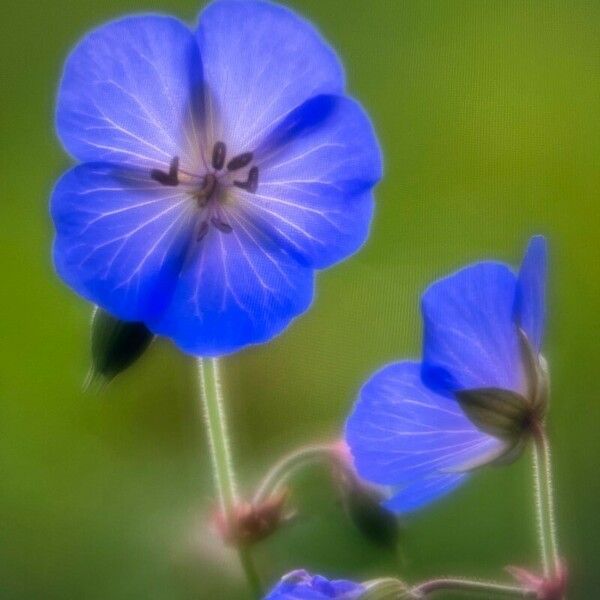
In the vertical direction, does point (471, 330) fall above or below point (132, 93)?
below

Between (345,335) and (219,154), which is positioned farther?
(345,335)

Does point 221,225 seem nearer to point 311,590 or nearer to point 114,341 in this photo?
point 114,341

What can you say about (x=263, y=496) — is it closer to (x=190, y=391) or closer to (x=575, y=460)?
(x=190, y=391)

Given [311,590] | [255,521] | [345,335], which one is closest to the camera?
[311,590]

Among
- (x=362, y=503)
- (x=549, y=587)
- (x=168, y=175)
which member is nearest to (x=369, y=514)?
(x=362, y=503)

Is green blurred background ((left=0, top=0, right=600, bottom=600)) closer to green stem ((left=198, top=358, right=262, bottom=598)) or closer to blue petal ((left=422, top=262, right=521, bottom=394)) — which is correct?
green stem ((left=198, top=358, right=262, bottom=598))

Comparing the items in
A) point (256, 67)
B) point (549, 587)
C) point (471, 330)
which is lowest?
point (549, 587)

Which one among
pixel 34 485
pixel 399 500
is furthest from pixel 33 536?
pixel 399 500
